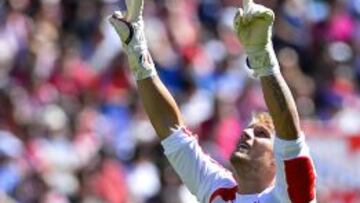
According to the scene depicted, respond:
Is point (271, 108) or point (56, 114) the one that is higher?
point (271, 108)

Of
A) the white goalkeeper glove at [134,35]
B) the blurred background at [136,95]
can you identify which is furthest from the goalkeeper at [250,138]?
the blurred background at [136,95]

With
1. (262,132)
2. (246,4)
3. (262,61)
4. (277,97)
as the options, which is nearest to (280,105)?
(277,97)

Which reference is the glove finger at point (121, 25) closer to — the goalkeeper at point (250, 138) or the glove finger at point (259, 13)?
the goalkeeper at point (250, 138)

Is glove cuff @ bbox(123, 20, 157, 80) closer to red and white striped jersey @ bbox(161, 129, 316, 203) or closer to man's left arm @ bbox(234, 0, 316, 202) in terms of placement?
red and white striped jersey @ bbox(161, 129, 316, 203)

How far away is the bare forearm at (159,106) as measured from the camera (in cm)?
672

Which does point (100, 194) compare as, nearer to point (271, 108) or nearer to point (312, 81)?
point (312, 81)

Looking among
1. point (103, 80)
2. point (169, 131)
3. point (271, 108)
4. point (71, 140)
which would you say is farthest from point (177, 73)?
point (271, 108)

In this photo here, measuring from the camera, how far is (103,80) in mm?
12758

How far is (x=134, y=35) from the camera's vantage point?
6621mm

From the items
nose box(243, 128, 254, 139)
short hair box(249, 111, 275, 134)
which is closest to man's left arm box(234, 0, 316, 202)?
nose box(243, 128, 254, 139)

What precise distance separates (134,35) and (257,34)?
1068 millimetres

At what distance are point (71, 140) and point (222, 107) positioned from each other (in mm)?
1289

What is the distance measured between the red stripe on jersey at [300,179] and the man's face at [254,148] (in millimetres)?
591

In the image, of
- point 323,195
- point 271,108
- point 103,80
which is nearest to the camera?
point 271,108
